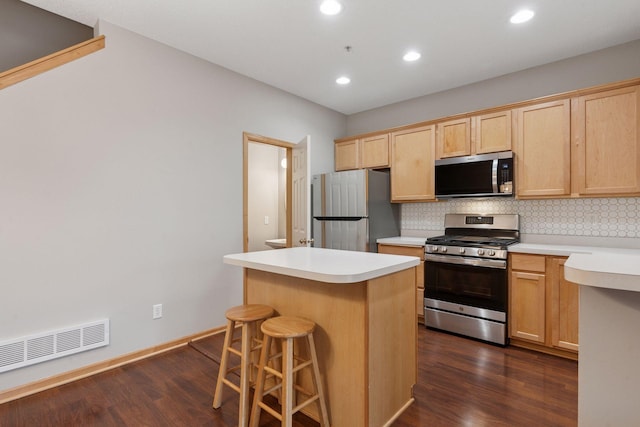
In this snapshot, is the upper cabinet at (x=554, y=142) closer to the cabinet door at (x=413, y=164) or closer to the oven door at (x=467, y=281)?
the cabinet door at (x=413, y=164)

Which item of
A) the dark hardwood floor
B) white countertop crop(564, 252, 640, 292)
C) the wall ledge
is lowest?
the dark hardwood floor

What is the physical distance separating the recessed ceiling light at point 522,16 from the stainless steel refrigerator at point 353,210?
76.5 inches

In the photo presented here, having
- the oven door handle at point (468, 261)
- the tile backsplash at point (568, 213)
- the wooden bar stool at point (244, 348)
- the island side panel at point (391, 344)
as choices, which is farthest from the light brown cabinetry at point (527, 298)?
the wooden bar stool at point (244, 348)

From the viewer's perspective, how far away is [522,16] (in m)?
2.46

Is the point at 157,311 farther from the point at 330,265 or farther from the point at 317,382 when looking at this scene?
the point at 330,265

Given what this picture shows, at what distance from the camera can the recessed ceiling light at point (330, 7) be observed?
2.32m

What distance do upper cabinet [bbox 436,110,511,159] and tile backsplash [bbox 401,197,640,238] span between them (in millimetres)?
616

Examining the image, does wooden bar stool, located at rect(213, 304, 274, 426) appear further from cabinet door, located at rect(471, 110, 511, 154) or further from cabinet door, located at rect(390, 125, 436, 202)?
cabinet door, located at rect(471, 110, 511, 154)

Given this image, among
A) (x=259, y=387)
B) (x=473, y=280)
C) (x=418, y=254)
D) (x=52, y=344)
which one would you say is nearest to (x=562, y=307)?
(x=473, y=280)

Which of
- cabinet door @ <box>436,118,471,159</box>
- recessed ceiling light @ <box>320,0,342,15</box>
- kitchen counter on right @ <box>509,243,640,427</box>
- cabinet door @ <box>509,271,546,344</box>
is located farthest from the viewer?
cabinet door @ <box>436,118,471,159</box>

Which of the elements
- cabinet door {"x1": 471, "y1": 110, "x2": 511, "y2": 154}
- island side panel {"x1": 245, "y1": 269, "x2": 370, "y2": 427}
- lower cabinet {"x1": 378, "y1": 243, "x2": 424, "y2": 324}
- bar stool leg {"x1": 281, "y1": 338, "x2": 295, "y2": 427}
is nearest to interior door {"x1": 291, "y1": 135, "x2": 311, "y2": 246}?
lower cabinet {"x1": 378, "y1": 243, "x2": 424, "y2": 324}

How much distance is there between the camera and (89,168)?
2512 mm

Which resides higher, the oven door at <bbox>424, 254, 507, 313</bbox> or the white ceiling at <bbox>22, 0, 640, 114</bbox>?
the white ceiling at <bbox>22, 0, 640, 114</bbox>

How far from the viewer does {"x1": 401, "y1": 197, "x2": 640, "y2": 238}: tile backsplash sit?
2.90 m
